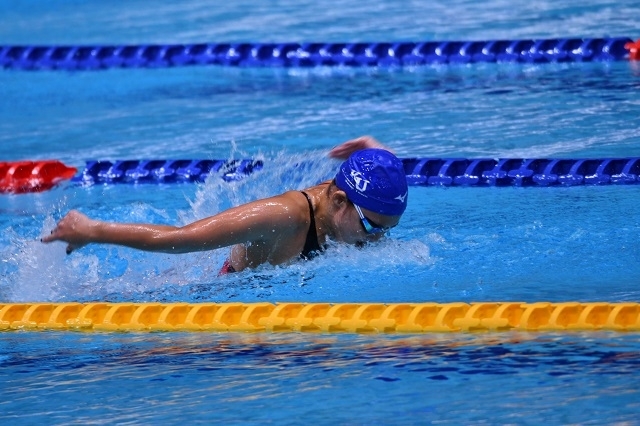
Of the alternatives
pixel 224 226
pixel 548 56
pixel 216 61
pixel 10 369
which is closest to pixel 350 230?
pixel 224 226

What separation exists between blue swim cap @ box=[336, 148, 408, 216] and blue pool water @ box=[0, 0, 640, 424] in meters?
0.28

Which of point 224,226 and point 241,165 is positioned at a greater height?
point 224,226

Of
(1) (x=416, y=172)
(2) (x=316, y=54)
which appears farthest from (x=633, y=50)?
(1) (x=416, y=172)

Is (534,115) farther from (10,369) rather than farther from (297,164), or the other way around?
(10,369)

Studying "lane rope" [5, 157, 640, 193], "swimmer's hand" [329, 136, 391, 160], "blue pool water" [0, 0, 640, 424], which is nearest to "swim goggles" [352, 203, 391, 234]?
"blue pool water" [0, 0, 640, 424]

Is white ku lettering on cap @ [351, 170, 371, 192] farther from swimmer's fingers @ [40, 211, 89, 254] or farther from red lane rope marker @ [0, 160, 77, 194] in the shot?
red lane rope marker @ [0, 160, 77, 194]

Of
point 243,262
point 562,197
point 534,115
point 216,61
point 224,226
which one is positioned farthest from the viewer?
point 216,61

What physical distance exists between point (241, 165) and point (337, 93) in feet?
5.90

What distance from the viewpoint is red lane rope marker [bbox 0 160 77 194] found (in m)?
6.43

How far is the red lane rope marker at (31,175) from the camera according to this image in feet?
21.1

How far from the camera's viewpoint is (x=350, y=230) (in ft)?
13.3

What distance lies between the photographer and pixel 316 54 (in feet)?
28.6

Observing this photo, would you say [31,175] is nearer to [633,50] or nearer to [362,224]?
[362,224]

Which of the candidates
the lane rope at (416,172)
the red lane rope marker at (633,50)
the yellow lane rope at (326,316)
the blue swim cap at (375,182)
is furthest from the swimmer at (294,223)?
the red lane rope marker at (633,50)
